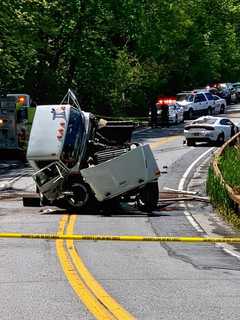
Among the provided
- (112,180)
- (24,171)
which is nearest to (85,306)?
(112,180)

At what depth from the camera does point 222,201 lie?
18516mm

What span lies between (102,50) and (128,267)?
35.7 m

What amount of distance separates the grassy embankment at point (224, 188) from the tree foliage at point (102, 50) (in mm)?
15418

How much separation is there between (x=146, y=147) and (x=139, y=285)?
9175mm

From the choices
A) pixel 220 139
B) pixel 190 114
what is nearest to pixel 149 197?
pixel 220 139

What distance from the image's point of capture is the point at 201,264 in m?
11.1

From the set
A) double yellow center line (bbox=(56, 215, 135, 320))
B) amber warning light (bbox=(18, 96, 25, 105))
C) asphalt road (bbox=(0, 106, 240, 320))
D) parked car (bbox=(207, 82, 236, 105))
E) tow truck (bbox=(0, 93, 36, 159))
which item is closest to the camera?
double yellow center line (bbox=(56, 215, 135, 320))

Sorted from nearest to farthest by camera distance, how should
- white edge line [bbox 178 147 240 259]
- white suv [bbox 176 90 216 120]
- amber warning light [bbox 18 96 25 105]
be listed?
white edge line [bbox 178 147 240 259], amber warning light [bbox 18 96 25 105], white suv [bbox 176 90 216 120]

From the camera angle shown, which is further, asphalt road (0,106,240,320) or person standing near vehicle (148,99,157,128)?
person standing near vehicle (148,99,157,128)

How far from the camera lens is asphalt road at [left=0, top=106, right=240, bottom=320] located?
7.93 m

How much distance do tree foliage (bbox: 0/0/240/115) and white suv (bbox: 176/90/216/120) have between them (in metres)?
2.86

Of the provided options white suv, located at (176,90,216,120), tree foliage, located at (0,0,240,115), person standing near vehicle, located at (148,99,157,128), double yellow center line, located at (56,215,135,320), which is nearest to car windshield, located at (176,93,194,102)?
white suv, located at (176,90,216,120)

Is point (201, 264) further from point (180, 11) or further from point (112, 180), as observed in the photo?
point (180, 11)

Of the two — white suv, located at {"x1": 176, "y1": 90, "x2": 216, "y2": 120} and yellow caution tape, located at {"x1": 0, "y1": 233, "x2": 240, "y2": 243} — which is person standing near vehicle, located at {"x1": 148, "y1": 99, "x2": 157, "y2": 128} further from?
yellow caution tape, located at {"x1": 0, "y1": 233, "x2": 240, "y2": 243}
